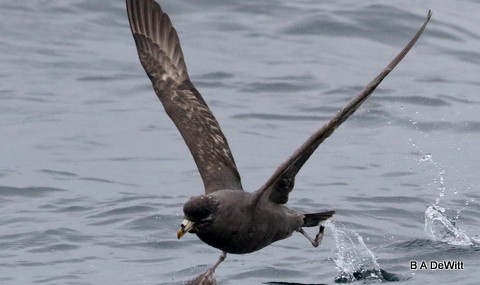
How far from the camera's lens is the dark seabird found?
8375mm

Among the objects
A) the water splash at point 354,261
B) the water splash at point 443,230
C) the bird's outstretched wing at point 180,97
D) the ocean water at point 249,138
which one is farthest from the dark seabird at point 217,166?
the water splash at point 443,230

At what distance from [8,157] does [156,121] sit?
1.99 m

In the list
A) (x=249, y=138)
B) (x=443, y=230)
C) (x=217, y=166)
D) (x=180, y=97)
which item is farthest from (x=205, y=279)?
(x=249, y=138)

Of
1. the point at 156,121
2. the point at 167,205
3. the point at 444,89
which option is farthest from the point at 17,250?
the point at 444,89

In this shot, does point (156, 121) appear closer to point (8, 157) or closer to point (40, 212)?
point (8, 157)

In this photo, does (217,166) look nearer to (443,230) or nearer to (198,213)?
(198,213)

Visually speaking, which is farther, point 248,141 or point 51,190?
point 248,141

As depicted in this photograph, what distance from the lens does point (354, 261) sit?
10047mm

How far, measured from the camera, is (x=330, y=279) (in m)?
9.61

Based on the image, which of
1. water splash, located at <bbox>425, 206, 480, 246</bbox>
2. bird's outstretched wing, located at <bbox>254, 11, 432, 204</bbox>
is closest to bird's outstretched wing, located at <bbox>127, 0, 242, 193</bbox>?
bird's outstretched wing, located at <bbox>254, 11, 432, 204</bbox>

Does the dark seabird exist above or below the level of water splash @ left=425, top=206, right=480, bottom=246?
above

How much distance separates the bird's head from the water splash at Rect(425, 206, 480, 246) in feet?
8.88

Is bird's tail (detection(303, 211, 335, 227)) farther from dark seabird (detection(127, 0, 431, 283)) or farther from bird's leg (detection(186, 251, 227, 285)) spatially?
bird's leg (detection(186, 251, 227, 285))

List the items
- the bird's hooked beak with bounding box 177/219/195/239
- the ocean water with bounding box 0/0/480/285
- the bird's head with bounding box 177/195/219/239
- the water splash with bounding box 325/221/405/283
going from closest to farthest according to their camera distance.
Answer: the bird's hooked beak with bounding box 177/219/195/239, the bird's head with bounding box 177/195/219/239, the water splash with bounding box 325/221/405/283, the ocean water with bounding box 0/0/480/285
